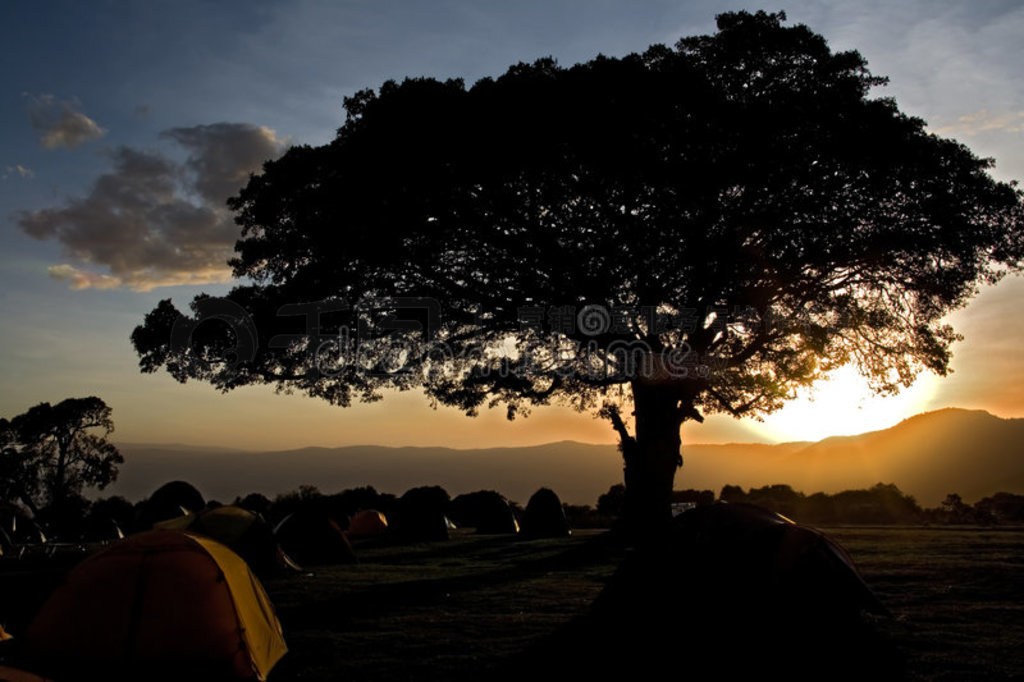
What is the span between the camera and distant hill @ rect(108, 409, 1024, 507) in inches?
3735

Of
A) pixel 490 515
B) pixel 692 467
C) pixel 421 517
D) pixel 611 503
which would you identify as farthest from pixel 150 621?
pixel 692 467

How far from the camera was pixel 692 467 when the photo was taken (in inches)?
5984

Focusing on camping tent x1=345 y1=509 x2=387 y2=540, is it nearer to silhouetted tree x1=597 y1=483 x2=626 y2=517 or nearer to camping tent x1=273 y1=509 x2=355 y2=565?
camping tent x1=273 y1=509 x2=355 y2=565

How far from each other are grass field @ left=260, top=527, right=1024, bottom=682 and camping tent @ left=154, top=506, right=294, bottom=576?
62 cm

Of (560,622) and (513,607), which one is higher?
(560,622)

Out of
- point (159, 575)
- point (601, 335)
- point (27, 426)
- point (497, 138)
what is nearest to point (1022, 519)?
point (601, 335)

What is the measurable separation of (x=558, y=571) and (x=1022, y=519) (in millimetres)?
24222

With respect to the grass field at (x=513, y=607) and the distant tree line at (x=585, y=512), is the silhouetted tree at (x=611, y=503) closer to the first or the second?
the distant tree line at (x=585, y=512)

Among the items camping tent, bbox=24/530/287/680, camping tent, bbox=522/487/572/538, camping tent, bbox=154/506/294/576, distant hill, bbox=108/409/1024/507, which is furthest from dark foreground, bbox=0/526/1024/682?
distant hill, bbox=108/409/1024/507

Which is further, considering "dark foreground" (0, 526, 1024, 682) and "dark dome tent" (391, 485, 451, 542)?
"dark dome tent" (391, 485, 451, 542)

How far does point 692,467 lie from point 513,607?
146 meters

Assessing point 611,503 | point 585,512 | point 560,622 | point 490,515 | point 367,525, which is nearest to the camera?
point 560,622

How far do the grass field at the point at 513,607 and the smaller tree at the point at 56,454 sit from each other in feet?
107

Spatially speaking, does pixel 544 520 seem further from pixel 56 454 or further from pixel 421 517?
pixel 56 454
